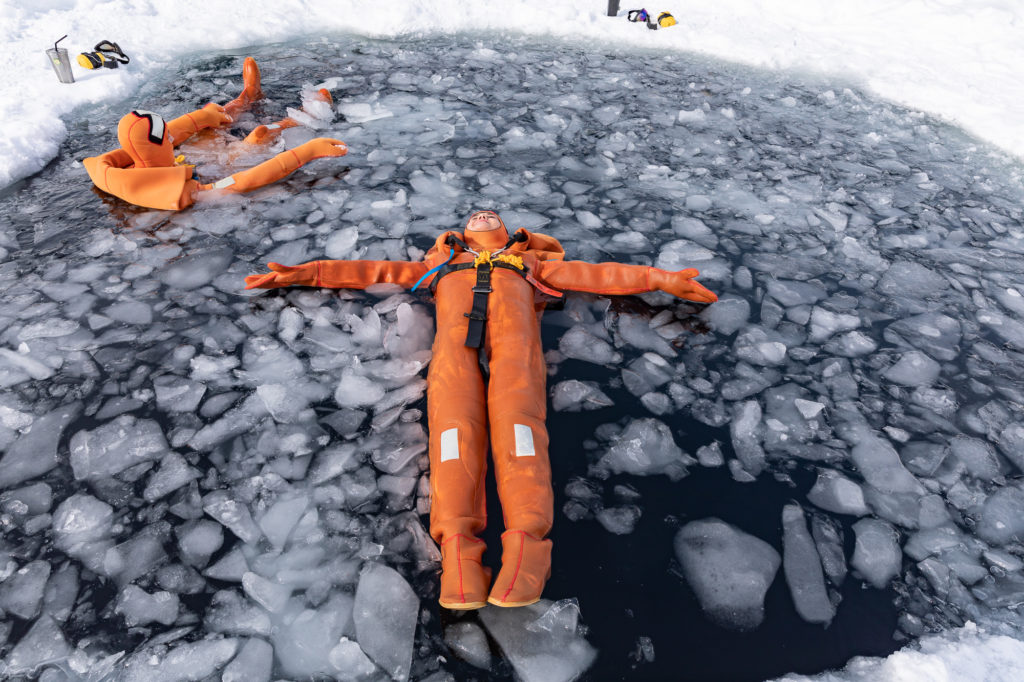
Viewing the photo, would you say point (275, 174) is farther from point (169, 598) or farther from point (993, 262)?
point (993, 262)

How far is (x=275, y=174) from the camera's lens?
3.46 meters

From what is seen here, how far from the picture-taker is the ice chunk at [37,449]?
1941 mm

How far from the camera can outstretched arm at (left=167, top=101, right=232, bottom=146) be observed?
12.0ft

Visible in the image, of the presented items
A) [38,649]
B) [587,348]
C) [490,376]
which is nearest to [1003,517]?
[587,348]

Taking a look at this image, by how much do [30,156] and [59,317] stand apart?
70.7 inches

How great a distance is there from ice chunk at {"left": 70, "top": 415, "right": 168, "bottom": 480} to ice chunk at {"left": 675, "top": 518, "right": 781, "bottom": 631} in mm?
1758

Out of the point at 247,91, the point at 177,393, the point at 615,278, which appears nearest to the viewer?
the point at 177,393

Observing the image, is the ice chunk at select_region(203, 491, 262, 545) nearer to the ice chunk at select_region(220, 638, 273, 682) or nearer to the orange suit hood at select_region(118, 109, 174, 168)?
the ice chunk at select_region(220, 638, 273, 682)

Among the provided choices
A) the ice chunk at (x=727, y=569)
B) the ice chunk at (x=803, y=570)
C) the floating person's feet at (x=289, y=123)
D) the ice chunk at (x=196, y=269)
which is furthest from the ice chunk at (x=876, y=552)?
the floating person's feet at (x=289, y=123)

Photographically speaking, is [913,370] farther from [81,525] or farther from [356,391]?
[81,525]

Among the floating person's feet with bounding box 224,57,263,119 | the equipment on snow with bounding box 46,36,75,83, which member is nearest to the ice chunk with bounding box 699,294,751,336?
the floating person's feet with bounding box 224,57,263,119

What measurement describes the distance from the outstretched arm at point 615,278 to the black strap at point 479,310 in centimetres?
33

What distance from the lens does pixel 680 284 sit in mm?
2623

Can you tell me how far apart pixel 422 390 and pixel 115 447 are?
3.45 ft
